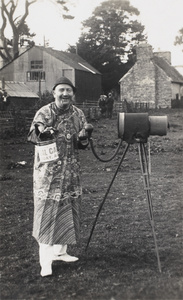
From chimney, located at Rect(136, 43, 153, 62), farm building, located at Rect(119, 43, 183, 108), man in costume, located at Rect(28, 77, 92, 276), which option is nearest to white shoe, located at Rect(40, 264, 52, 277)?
man in costume, located at Rect(28, 77, 92, 276)

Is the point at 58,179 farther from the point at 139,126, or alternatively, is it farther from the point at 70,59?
the point at 70,59

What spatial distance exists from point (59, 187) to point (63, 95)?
1037 millimetres

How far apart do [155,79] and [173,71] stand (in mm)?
5220

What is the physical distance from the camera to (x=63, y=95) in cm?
478

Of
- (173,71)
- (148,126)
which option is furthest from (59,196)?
(173,71)

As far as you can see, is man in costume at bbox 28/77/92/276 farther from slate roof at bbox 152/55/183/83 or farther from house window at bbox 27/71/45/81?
slate roof at bbox 152/55/183/83

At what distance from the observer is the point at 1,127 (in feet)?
64.8

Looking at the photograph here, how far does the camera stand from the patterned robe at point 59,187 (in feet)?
15.4

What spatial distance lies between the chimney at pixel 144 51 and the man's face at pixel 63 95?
1617 inches

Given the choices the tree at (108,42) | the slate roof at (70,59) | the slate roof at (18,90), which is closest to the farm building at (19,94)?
the slate roof at (18,90)

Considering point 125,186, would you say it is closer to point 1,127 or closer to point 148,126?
point 148,126

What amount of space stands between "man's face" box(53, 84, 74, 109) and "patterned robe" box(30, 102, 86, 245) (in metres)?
0.10

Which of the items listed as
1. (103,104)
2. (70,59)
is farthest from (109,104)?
(70,59)

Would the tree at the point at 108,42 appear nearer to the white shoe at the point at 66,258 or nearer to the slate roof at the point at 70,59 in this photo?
the slate roof at the point at 70,59
